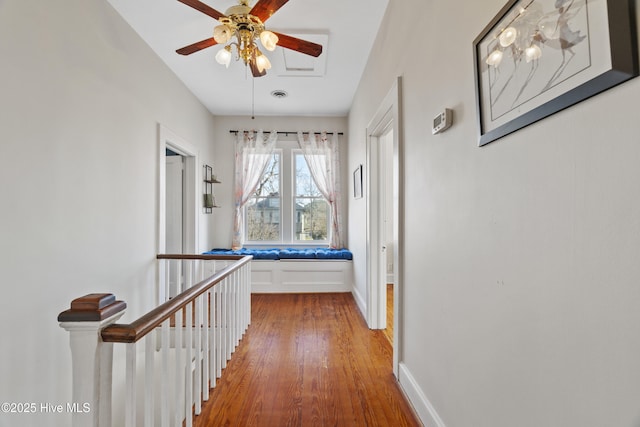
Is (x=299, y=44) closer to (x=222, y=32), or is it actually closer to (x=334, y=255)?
(x=222, y=32)

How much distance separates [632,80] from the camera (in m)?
0.56

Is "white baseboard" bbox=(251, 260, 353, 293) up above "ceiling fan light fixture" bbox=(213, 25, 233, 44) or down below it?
below

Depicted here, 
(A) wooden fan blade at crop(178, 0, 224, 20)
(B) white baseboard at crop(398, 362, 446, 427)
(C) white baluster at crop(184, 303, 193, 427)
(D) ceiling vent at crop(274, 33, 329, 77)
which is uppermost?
(D) ceiling vent at crop(274, 33, 329, 77)

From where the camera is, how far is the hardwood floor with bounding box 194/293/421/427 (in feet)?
5.59

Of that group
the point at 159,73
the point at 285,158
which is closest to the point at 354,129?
the point at 285,158

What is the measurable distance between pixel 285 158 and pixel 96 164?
306cm

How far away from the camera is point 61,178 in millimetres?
1767

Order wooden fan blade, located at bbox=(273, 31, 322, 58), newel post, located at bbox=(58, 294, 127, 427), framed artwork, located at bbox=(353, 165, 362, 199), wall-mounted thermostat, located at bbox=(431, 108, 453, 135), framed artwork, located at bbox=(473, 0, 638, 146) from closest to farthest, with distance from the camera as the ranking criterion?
framed artwork, located at bbox=(473, 0, 638, 146), newel post, located at bbox=(58, 294, 127, 427), wall-mounted thermostat, located at bbox=(431, 108, 453, 135), wooden fan blade, located at bbox=(273, 31, 322, 58), framed artwork, located at bbox=(353, 165, 362, 199)

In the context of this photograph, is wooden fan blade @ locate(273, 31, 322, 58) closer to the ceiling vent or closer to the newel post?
the ceiling vent

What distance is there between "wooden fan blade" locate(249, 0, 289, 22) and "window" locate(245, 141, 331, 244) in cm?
302

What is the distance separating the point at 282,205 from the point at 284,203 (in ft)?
0.16

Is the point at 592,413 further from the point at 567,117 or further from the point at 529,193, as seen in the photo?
the point at 567,117

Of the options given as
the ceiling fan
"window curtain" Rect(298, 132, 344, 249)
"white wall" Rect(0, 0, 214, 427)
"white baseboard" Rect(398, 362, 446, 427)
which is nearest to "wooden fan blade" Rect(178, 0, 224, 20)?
the ceiling fan

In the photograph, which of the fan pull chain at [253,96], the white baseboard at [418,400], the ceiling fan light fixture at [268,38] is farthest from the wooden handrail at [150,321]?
the fan pull chain at [253,96]
